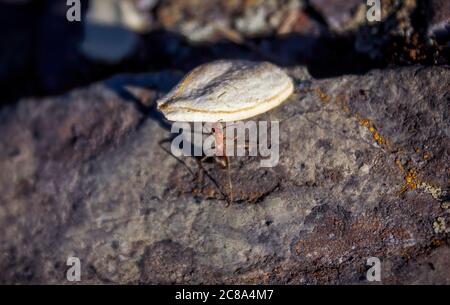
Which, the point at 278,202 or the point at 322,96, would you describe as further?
the point at 322,96

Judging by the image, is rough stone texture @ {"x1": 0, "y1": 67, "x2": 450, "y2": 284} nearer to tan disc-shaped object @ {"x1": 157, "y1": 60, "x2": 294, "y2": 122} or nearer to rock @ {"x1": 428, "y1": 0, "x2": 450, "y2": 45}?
tan disc-shaped object @ {"x1": 157, "y1": 60, "x2": 294, "y2": 122}

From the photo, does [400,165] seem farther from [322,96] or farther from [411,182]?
[322,96]

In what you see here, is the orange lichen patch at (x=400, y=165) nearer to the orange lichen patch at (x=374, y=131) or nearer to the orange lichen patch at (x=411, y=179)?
the orange lichen patch at (x=411, y=179)

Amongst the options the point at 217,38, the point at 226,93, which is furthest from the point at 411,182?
the point at 217,38

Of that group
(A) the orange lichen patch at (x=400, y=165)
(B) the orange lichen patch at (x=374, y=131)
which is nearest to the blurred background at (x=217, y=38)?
(B) the orange lichen patch at (x=374, y=131)

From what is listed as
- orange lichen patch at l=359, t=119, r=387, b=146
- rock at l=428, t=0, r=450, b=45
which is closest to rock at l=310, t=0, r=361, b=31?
rock at l=428, t=0, r=450, b=45

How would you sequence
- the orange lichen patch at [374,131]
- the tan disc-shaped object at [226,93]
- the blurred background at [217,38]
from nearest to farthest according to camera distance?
the tan disc-shaped object at [226,93] → the orange lichen patch at [374,131] → the blurred background at [217,38]

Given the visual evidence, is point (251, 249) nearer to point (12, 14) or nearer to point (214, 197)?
point (214, 197)
